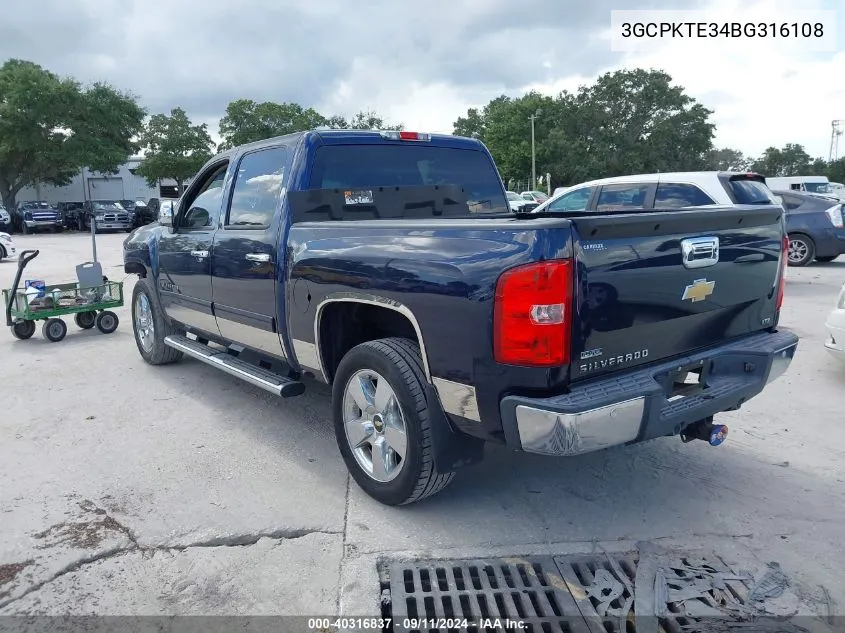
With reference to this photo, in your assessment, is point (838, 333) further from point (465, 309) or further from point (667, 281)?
point (465, 309)

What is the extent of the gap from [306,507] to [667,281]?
2243 mm

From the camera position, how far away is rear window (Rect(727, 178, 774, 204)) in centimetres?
853

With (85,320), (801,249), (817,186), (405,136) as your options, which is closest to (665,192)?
(405,136)

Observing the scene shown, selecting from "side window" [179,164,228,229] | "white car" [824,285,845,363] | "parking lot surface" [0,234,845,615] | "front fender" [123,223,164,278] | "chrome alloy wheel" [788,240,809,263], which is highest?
"side window" [179,164,228,229]

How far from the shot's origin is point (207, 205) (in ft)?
18.2

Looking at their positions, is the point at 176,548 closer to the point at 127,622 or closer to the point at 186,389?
the point at 127,622

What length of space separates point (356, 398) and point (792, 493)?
2.50 m

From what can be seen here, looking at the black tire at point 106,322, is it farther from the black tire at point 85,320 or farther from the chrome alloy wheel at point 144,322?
the chrome alloy wheel at point 144,322

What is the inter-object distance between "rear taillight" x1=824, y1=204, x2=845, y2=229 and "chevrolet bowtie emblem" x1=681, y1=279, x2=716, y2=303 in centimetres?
1089

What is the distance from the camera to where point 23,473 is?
170 inches

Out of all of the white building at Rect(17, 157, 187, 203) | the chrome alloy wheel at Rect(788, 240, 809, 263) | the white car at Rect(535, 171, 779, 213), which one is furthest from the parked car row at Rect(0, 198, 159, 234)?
the chrome alloy wheel at Rect(788, 240, 809, 263)

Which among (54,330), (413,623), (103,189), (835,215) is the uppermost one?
(103,189)

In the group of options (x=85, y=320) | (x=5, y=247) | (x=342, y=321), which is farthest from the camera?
(x=5, y=247)

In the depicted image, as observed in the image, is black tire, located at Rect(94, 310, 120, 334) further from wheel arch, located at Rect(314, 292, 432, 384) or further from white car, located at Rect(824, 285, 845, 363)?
white car, located at Rect(824, 285, 845, 363)
